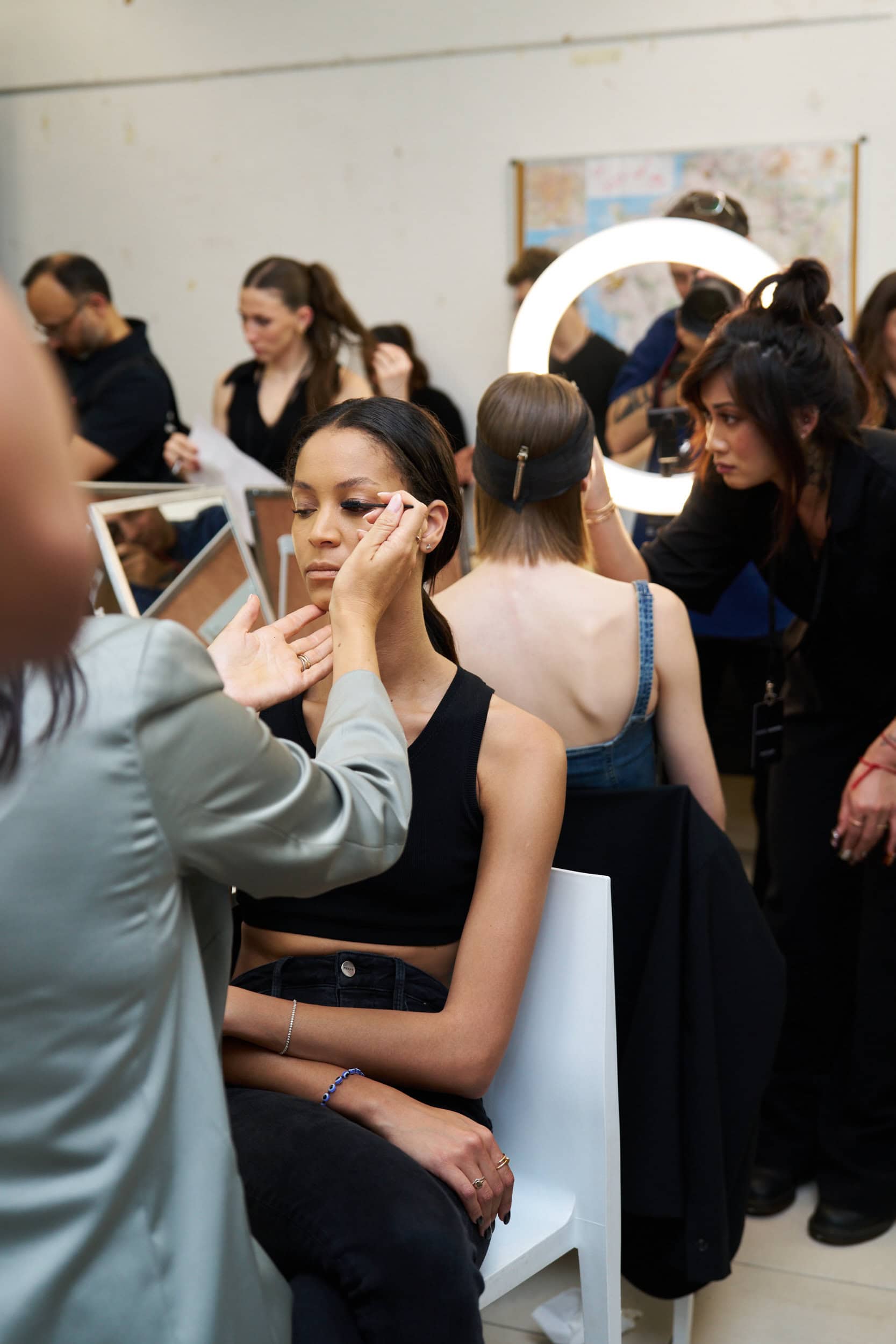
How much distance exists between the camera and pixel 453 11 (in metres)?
4.45

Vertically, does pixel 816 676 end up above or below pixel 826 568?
below

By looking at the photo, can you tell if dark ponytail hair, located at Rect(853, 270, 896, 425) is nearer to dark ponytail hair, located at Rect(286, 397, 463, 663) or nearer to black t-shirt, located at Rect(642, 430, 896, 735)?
black t-shirt, located at Rect(642, 430, 896, 735)

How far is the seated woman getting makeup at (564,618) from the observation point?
1.71 metres

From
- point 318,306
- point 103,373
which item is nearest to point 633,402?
point 318,306

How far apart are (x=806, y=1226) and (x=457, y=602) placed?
3.79 ft

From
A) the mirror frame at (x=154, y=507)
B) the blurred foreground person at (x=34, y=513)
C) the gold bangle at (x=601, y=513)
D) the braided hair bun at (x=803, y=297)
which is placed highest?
the braided hair bun at (x=803, y=297)

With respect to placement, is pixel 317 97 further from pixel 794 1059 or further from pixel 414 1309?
pixel 414 1309

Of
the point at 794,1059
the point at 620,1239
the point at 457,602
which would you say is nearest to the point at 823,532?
the point at 457,602

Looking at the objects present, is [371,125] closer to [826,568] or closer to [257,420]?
[257,420]

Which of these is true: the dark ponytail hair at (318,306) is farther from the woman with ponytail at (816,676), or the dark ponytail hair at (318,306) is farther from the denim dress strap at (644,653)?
the denim dress strap at (644,653)

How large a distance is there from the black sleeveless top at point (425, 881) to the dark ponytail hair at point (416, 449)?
0.58 feet

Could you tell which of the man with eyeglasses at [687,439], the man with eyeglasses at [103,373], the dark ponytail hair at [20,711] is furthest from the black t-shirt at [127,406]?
the dark ponytail hair at [20,711]

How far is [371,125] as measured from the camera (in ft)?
15.2

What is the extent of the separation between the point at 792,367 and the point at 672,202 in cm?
260
